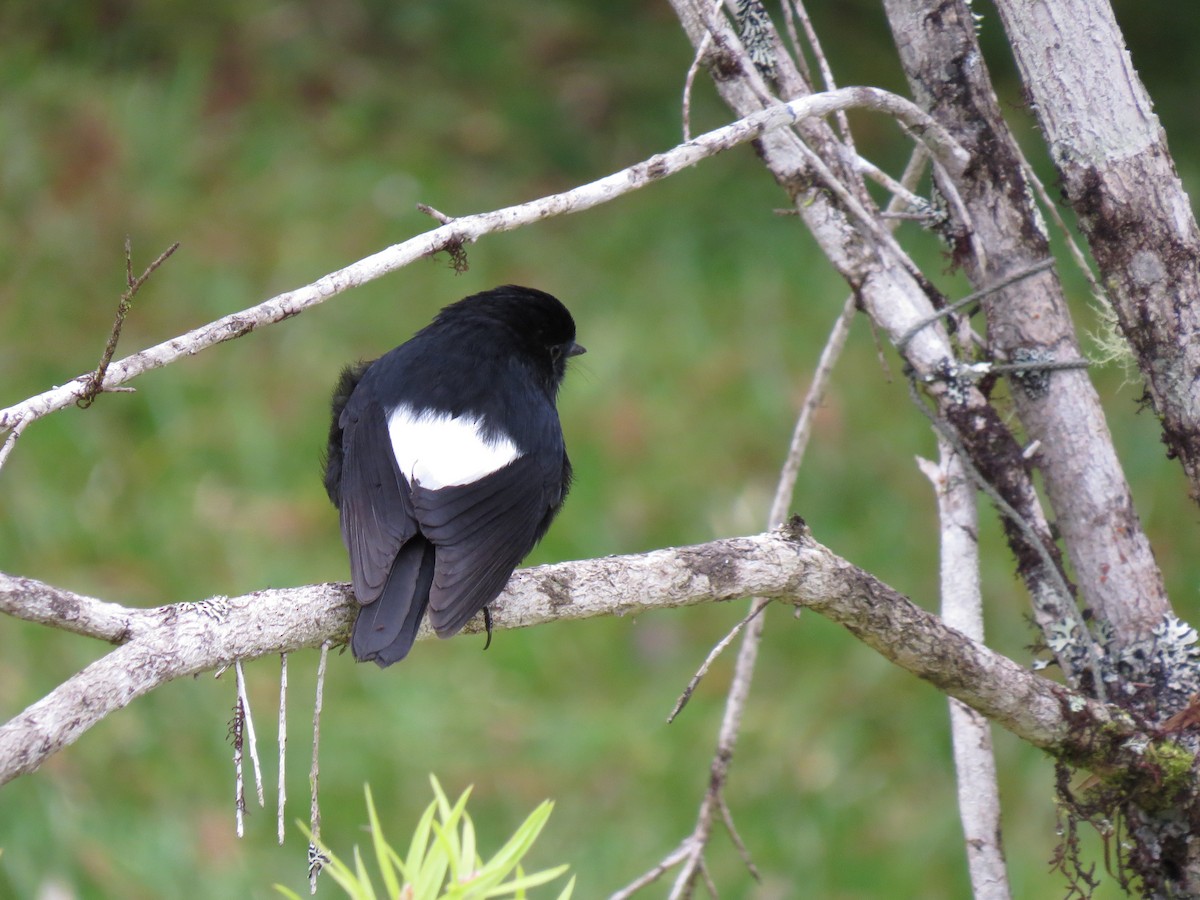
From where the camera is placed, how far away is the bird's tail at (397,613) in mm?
2148

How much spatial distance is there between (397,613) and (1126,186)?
127 cm

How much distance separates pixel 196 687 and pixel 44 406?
3.18 metres

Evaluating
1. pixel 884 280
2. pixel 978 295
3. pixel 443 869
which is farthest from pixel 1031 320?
pixel 443 869

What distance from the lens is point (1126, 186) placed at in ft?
6.57

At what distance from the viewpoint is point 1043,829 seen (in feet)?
14.4

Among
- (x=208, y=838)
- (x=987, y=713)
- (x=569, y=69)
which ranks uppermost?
(x=569, y=69)

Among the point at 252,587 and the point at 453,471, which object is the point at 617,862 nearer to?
the point at 252,587

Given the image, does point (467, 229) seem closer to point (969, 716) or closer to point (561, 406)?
point (969, 716)

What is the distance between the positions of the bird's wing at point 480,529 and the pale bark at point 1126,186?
109 cm

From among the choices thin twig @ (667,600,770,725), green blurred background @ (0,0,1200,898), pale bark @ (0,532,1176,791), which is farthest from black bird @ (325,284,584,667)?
green blurred background @ (0,0,1200,898)

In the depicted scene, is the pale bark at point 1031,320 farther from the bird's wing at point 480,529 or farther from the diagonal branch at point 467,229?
the bird's wing at point 480,529

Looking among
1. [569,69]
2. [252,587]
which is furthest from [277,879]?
[569,69]

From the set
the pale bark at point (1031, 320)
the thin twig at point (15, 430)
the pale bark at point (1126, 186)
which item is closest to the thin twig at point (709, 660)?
the pale bark at point (1031, 320)

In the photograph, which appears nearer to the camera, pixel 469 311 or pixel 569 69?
pixel 469 311
